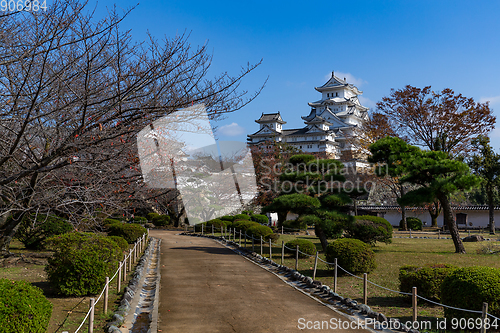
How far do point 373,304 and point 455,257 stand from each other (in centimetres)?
963

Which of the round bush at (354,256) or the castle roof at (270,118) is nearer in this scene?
the round bush at (354,256)

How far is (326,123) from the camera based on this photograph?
59.4 metres

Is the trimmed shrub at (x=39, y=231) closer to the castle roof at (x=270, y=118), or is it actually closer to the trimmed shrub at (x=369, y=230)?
the trimmed shrub at (x=369, y=230)

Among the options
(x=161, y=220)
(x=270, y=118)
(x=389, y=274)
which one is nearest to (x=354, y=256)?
(x=389, y=274)

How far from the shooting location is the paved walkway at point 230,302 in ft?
21.8

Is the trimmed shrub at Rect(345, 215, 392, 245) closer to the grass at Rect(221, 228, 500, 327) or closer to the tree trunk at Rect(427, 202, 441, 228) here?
the grass at Rect(221, 228, 500, 327)

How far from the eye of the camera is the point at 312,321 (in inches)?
272

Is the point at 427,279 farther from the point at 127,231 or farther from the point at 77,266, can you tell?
the point at 127,231

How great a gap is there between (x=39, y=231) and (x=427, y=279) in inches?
505

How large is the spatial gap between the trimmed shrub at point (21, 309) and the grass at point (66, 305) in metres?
0.97

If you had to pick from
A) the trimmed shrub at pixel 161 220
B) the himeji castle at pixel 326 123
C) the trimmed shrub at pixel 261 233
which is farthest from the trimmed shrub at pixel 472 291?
the himeji castle at pixel 326 123

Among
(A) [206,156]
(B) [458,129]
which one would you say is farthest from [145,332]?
(B) [458,129]

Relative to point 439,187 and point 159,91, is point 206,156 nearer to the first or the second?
point 439,187

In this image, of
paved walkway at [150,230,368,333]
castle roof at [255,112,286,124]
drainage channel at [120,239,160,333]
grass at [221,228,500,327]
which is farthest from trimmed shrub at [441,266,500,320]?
castle roof at [255,112,286,124]
